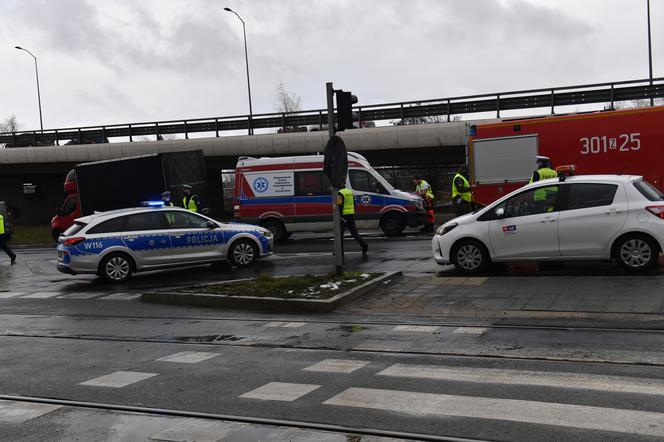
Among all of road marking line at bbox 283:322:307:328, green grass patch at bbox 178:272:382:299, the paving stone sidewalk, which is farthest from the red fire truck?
road marking line at bbox 283:322:307:328

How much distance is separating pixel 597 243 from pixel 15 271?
15156 mm

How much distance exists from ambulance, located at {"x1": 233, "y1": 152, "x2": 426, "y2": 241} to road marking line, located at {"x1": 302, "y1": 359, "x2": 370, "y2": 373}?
12610 millimetres

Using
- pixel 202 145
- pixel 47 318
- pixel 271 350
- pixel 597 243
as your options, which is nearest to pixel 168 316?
pixel 47 318

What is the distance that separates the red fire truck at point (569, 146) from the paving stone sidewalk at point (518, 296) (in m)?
6.11

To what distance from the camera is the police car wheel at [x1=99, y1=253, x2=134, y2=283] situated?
551 inches

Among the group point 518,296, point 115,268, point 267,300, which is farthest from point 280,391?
point 115,268

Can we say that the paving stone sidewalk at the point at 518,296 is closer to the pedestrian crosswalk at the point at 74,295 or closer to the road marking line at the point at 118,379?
the road marking line at the point at 118,379

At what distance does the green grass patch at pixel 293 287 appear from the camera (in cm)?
1023

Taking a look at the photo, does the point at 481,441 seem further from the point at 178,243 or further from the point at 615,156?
the point at 615,156

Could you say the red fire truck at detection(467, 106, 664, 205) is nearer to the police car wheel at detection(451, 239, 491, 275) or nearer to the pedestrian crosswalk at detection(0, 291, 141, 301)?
the police car wheel at detection(451, 239, 491, 275)

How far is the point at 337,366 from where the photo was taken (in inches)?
255

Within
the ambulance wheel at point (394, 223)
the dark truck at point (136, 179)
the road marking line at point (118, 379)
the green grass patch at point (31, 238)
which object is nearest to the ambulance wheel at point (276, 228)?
the ambulance wheel at point (394, 223)

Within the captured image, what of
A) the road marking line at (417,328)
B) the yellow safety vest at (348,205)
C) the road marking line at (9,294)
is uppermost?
the yellow safety vest at (348,205)

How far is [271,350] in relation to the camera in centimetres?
738
